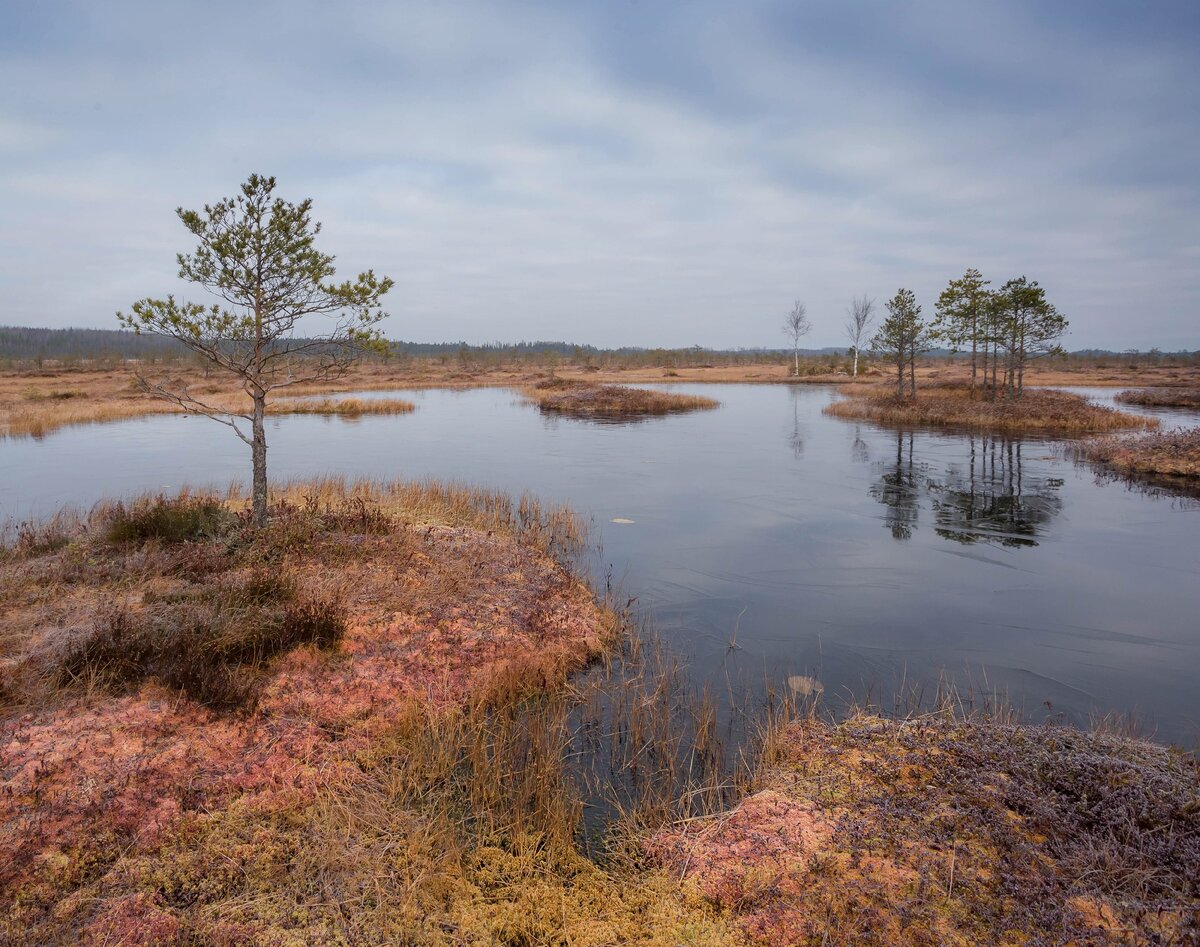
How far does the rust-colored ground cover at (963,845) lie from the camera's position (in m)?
3.86

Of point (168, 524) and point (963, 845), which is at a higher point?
point (168, 524)

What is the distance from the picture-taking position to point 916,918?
3898 mm

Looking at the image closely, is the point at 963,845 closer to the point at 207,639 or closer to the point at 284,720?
the point at 284,720

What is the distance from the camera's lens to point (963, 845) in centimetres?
446

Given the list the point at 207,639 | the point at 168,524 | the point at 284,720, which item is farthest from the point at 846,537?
the point at 168,524

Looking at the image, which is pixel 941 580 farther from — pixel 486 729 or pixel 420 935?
pixel 420 935

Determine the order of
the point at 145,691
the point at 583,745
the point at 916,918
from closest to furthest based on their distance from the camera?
the point at 916,918 < the point at 145,691 < the point at 583,745

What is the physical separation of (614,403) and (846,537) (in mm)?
31433

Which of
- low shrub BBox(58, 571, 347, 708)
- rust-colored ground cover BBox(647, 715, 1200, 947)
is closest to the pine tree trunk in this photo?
low shrub BBox(58, 571, 347, 708)

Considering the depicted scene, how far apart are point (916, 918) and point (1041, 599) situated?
913cm

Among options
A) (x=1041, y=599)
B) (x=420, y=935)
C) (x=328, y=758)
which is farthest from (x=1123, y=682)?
(x=328, y=758)

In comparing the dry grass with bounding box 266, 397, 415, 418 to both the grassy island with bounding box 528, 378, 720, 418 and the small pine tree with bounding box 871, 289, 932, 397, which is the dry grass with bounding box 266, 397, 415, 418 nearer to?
the grassy island with bounding box 528, 378, 720, 418

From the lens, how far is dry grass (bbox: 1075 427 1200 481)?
21.8m

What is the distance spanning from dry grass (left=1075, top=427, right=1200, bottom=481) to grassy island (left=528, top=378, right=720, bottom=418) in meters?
23.8
